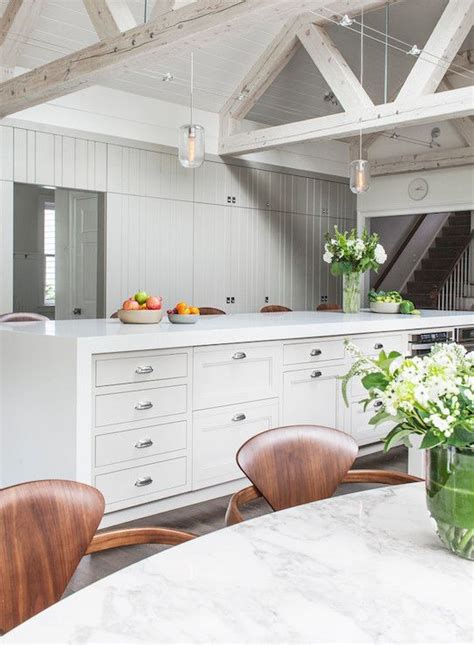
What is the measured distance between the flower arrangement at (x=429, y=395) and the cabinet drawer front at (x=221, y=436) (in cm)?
239

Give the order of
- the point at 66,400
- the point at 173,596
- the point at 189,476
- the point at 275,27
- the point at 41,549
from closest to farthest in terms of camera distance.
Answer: the point at 173,596
the point at 41,549
the point at 66,400
the point at 189,476
the point at 275,27

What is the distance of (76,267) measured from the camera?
7.30 metres

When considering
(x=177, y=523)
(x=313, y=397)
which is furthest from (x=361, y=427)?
(x=177, y=523)

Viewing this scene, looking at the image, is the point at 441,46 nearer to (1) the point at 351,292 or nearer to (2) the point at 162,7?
(1) the point at 351,292

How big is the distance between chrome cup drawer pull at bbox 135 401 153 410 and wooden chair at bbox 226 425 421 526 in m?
1.56

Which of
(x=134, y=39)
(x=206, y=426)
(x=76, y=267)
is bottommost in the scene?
(x=206, y=426)

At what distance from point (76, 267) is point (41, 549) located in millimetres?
6129

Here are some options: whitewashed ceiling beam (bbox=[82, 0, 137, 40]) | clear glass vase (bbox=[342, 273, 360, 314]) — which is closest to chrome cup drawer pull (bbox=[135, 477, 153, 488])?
clear glass vase (bbox=[342, 273, 360, 314])

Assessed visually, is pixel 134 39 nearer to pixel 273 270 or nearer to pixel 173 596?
pixel 173 596

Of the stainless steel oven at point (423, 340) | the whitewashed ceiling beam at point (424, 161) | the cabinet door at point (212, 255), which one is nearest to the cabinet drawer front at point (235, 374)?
the stainless steel oven at point (423, 340)

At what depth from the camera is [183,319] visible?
3947mm

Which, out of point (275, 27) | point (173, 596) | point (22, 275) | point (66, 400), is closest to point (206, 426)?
point (66, 400)

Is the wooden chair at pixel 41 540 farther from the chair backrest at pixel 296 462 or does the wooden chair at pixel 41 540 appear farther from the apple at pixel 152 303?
the apple at pixel 152 303

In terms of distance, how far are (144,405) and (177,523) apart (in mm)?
651
